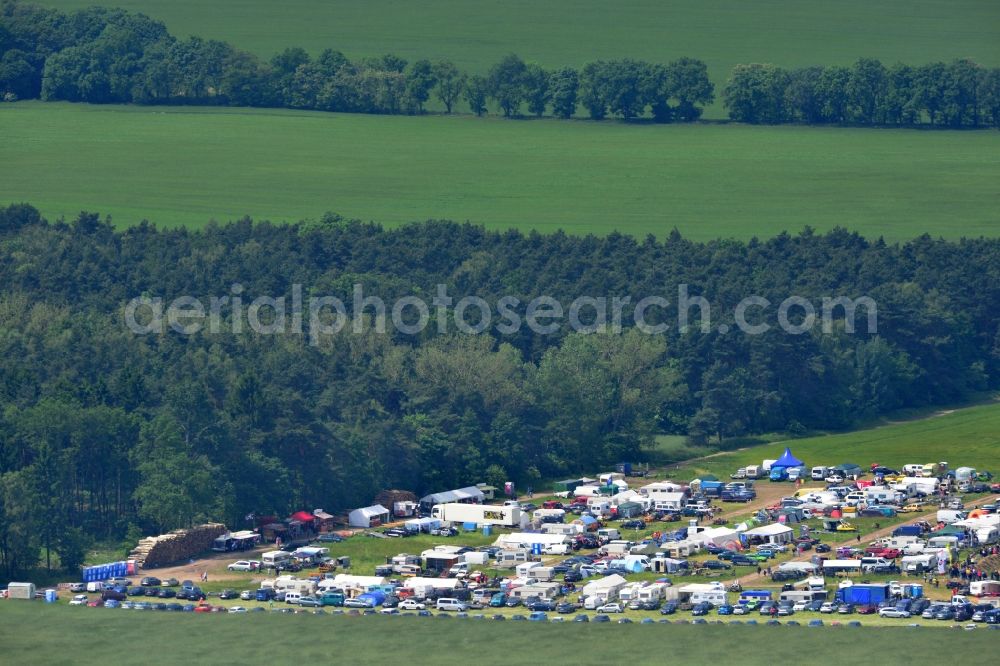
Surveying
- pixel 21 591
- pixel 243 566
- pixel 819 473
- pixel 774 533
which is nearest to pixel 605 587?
pixel 774 533

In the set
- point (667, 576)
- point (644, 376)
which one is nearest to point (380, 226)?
point (644, 376)

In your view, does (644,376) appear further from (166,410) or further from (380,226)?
(380,226)

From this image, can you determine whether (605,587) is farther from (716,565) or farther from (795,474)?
(795,474)

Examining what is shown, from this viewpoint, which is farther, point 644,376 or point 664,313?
point 664,313

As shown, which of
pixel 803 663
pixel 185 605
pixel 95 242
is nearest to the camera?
pixel 803 663

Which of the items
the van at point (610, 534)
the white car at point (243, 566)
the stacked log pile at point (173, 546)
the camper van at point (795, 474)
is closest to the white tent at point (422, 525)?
the van at point (610, 534)

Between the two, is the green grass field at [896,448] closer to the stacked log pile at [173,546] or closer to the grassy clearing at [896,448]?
the grassy clearing at [896,448]

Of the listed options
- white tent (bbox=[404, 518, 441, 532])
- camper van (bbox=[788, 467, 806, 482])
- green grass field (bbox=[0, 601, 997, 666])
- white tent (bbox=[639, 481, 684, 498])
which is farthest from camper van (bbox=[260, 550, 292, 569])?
camper van (bbox=[788, 467, 806, 482])
